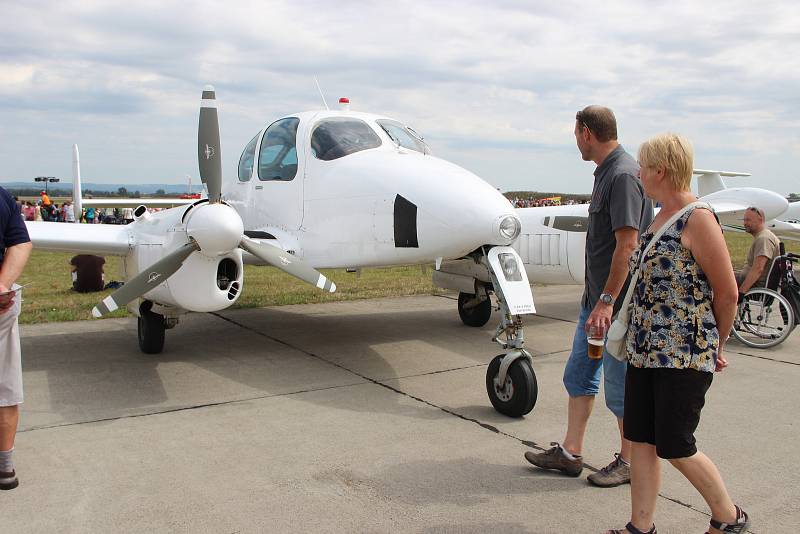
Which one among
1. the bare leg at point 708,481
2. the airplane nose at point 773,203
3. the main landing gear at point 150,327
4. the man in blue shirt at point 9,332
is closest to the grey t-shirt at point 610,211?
the bare leg at point 708,481

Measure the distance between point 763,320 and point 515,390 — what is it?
172 inches

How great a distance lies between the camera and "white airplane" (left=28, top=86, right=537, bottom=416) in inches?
213

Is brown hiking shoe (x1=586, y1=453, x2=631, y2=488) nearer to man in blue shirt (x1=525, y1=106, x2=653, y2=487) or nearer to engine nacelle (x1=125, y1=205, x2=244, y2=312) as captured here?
man in blue shirt (x1=525, y1=106, x2=653, y2=487)

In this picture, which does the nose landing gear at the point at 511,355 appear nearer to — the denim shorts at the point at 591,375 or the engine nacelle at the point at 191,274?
the denim shorts at the point at 591,375

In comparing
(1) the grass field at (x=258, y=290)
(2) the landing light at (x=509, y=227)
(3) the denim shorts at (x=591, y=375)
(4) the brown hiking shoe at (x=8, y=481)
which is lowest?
(1) the grass field at (x=258, y=290)

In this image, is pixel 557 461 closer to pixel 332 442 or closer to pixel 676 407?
pixel 676 407

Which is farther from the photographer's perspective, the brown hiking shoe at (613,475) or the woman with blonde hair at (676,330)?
the brown hiking shoe at (613,475)

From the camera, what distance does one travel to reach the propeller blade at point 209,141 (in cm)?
580

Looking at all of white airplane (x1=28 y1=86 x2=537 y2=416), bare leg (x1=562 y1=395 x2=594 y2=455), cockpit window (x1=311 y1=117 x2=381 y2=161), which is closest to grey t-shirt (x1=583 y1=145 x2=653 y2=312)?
bare leg (x1=562 y1=395 x2=594 y2=455)

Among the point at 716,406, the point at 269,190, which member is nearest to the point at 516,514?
the point at 716,406

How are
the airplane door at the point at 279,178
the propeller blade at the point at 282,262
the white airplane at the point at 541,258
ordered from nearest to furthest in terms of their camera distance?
the propeller blade at the point at 282,262 → the airplane door at the point at 279,178 → the white airplane at the point at 541,258

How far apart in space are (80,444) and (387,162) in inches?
143

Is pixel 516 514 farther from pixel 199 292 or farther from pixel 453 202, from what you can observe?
pixel 199 292

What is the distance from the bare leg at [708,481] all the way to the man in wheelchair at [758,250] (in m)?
5.39
